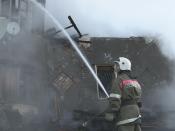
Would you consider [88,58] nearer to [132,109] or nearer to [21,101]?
[21,101]

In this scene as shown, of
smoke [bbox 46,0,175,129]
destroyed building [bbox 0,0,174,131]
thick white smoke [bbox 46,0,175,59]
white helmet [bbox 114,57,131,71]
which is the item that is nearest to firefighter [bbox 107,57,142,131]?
white helmet [bbox 114,57,131,71]

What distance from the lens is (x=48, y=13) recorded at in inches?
485

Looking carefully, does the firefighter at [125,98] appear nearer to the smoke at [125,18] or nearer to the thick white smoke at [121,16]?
the smoke at [125,18]

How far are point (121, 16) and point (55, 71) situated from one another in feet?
7.47

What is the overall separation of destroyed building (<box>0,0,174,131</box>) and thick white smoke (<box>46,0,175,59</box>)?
26 centimetres

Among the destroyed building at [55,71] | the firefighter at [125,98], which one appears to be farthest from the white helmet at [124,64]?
the destroyed building at [55,71]

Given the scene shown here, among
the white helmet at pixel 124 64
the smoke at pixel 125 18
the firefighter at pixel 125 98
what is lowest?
the firefighter at pixel 125 98

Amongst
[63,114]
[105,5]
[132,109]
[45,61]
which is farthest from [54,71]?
[132,109]

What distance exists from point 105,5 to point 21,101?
3397 millimetres

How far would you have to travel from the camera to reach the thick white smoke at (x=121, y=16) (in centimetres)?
1210

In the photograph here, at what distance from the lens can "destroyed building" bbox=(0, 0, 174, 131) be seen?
36.1 ft

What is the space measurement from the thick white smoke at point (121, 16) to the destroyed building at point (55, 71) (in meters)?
0.26

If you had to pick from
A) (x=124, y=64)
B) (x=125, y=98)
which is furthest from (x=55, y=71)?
(x=125, y=98)

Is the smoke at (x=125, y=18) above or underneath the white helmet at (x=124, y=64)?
above
